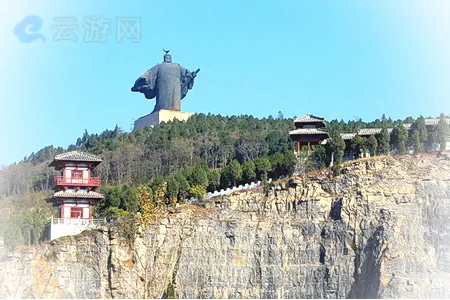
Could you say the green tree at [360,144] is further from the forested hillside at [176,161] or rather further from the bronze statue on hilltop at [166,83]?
the bronze statue on hilltop at [166,83]

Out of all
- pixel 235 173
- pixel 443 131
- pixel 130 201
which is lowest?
pixel 130 201

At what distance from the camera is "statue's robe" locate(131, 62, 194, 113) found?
88.6 meters

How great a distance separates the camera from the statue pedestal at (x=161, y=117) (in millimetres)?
88688

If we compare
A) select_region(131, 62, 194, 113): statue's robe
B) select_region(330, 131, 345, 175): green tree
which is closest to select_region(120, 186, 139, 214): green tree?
select_region(330, 131, 345, 175): green tree

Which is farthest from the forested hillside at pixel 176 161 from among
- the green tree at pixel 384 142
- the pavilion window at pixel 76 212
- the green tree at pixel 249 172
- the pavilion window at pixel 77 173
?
the pavilion window at pixel 77 173

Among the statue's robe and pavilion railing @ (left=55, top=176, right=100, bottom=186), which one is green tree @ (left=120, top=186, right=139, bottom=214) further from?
the statue's robe

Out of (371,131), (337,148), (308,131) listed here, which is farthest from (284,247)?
(371,131)

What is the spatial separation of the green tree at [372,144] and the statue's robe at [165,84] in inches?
962

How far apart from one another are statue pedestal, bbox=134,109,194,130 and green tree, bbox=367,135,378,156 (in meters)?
24.2

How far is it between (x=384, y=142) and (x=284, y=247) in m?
8.50

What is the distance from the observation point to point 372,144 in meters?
67.2

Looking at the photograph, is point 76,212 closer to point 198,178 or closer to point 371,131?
point 198,178

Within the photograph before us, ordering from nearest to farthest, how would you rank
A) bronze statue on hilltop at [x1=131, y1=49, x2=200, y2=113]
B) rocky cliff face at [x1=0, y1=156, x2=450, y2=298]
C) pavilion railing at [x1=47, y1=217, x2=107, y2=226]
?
rocky cliff face at [x1=0, y1=156, x2=450, y2=298]
pavilion railing at [x1=47, y1=217, x2=107, y2=226]
bronze statue on hilltop at [x1=131, y1=49, x2=200, y2=113]

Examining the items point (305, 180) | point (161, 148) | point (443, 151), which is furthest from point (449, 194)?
point (161, 148)
